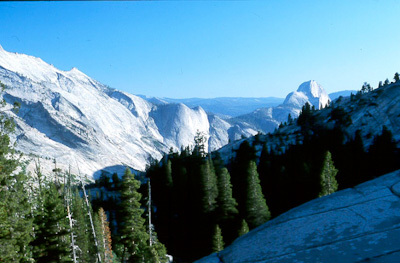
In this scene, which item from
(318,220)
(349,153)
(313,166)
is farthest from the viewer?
(349,153)

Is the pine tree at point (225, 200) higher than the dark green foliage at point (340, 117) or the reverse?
the reverse

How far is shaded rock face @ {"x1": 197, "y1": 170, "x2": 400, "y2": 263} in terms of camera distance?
692cm

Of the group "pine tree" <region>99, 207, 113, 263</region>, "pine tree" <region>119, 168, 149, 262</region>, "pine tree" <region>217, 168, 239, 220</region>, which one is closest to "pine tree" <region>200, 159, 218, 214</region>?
"pine tree" <region>217, 168, 239, 220</region>

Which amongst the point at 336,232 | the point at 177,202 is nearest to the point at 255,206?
the point at 177,202

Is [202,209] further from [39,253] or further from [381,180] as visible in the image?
[381,180]

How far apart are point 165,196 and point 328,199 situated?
58.2m

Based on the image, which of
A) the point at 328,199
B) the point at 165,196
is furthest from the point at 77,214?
the point at 328,199

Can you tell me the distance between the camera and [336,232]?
7934 millimetres

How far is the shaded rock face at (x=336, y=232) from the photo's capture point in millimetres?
6918

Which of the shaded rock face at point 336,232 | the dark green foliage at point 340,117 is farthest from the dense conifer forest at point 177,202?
the shaded rock face at point 336,232

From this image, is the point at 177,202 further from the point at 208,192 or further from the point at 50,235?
the point at 50,235

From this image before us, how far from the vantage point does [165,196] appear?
217 ft

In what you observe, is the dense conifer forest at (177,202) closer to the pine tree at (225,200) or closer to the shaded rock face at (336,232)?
the pine tree at (225,200)

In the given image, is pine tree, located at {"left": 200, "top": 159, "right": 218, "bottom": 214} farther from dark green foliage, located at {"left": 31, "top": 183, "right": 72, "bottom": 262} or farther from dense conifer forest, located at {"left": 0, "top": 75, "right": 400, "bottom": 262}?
dark green foliage, located at {"left": 31, "top": 183, "right": 72, "bottom": 262}
